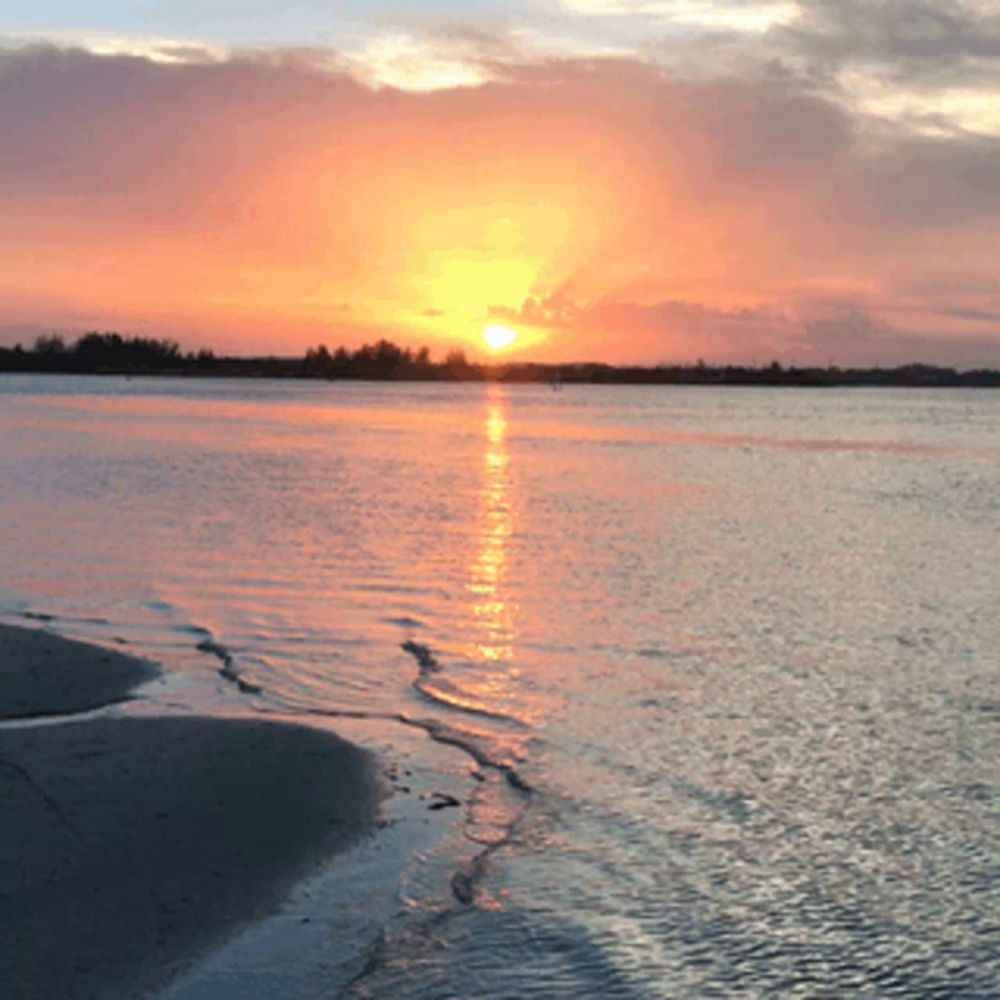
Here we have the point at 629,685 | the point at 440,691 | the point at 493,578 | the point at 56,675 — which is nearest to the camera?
the point at 56,675

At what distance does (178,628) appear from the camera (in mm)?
16344

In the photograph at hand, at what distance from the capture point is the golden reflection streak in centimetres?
1581

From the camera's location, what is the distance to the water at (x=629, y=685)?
7367 millimetres

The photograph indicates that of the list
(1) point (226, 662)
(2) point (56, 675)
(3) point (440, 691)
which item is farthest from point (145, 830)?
(1) point (226, 662)

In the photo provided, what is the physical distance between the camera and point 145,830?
838cm

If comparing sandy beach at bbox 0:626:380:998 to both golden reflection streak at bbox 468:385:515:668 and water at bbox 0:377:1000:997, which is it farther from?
golden reflection streak at bbox 468:385:515:668

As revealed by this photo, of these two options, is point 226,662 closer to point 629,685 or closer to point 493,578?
point 629,685

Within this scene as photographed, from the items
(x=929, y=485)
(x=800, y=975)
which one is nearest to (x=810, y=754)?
(x=800, y=975)

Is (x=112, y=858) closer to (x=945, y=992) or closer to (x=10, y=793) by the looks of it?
(x=10, y=793)

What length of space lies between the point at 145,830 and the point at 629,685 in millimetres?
6402

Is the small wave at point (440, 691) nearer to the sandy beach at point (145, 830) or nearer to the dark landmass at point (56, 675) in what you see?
the sandy beach at point (145, 830)

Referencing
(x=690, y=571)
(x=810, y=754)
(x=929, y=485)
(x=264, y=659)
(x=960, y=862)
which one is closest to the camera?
(x=960, y=862)

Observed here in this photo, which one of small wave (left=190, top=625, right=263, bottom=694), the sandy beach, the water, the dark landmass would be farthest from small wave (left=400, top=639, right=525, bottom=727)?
the dark landmass

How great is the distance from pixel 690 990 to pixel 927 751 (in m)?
5.19
